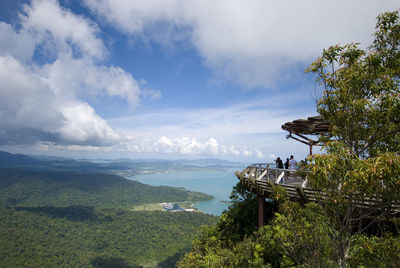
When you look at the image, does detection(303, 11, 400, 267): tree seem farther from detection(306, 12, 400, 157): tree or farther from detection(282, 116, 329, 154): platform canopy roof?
detection(282, 116, 329, 154): platform canopy roof

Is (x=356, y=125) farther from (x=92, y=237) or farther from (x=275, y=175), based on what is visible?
(x=92, y=237)

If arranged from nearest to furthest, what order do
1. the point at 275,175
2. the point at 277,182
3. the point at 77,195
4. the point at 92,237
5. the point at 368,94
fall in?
1. the point at 368,94
2. the point at 277,182
3. the point at 275,175
4. the point at 92,237
5. the point at 77,195

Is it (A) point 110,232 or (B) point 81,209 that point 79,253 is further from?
(B) point 81,209

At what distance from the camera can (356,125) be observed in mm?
4359

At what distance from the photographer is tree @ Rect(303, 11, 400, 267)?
361 cm

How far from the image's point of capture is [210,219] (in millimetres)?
102688

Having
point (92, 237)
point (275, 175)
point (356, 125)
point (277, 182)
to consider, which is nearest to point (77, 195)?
point (92, 237)

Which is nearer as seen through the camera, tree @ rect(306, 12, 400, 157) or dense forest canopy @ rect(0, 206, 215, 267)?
tree @ rect(306, 12, 400, 157)

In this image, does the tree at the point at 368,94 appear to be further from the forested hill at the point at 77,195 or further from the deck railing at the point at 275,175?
the forested hill at the point at 77,195

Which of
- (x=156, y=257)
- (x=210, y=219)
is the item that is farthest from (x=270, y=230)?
(x=210, y=219)

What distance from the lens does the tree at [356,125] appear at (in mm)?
3609

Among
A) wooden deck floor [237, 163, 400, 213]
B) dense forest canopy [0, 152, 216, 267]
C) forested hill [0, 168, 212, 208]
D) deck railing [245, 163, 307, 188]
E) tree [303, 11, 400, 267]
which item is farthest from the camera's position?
forested hill [0, 168, 212, 208]

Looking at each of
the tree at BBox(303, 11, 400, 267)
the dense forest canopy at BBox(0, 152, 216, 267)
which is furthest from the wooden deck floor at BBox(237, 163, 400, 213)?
the dense forest canopy at BBox(0, 152, 216, 267)

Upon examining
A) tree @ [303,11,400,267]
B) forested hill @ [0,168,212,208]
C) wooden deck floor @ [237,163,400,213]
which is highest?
tree @ [303,11,400,267]
